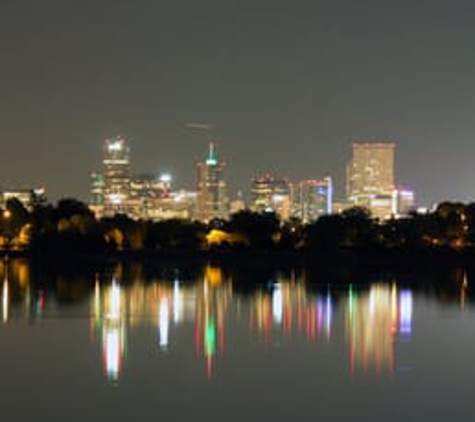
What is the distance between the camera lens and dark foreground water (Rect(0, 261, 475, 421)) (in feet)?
66.6

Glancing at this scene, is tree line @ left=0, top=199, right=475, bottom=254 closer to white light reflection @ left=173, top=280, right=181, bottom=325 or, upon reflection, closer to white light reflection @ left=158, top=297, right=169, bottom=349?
white light reflection @ left=173, top=280, right=181, bottom=325

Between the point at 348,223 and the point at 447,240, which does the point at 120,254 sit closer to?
the point at 348,223

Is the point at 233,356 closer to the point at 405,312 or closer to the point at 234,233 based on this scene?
the point at 405,312

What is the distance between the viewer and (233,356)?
26.4 meters

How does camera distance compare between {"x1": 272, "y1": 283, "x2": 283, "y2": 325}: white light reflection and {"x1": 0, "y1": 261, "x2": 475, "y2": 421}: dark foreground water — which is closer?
{"x1": 0, "y1": 261, "x2": 475, "y2": 421}: dark foreground water

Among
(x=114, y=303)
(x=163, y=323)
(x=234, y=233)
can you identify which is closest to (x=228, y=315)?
(x=163, y=323)

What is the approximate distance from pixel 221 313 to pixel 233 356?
10681mm

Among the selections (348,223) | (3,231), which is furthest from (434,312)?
(3,231)

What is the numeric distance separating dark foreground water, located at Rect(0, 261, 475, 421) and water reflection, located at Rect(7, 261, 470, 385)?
62 millimetres

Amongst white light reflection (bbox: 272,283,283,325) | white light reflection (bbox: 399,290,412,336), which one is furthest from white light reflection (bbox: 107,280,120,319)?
white light reflection (bbox: 399,290,412,336)

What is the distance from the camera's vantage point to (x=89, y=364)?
24891mm

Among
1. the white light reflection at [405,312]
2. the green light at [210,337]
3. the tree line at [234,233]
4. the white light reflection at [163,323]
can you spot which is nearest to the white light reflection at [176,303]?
the white light reflection at [163,323]

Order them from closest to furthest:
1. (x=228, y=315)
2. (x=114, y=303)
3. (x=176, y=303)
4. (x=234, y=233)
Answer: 1. (x=228, y=315)
2. (x=114, y=303)
3. (x=176, y=303)
4. (x=234, y=233)

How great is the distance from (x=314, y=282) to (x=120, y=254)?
1650 inches
